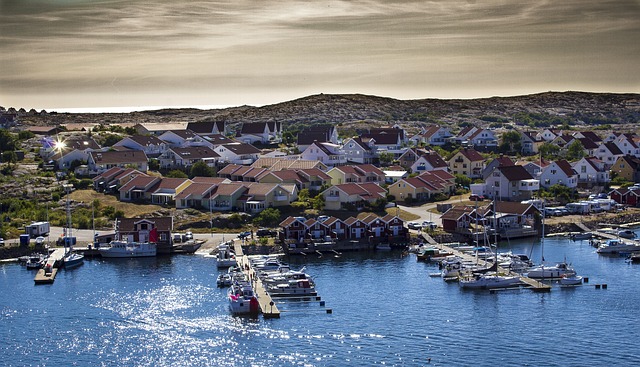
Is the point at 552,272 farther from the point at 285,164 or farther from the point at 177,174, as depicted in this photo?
the point at 177,174

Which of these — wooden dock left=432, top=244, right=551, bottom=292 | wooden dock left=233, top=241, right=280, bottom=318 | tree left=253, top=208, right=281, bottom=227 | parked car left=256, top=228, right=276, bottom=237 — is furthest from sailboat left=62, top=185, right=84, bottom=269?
wooden dock left=432, top=244, right=551, bottom=292

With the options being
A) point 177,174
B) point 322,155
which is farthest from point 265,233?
point 322,155

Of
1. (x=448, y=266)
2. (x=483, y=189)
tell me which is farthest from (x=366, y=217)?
(x=483, y=189)

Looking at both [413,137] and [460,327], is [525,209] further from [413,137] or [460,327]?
[413,137]

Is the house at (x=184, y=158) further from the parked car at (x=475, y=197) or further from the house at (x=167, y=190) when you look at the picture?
the parked car at (x=475, y=197)

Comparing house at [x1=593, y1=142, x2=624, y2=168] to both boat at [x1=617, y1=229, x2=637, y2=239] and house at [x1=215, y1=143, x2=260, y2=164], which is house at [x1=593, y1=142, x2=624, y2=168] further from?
house at [x1=215, y1=143, x2=260, y2=164]
